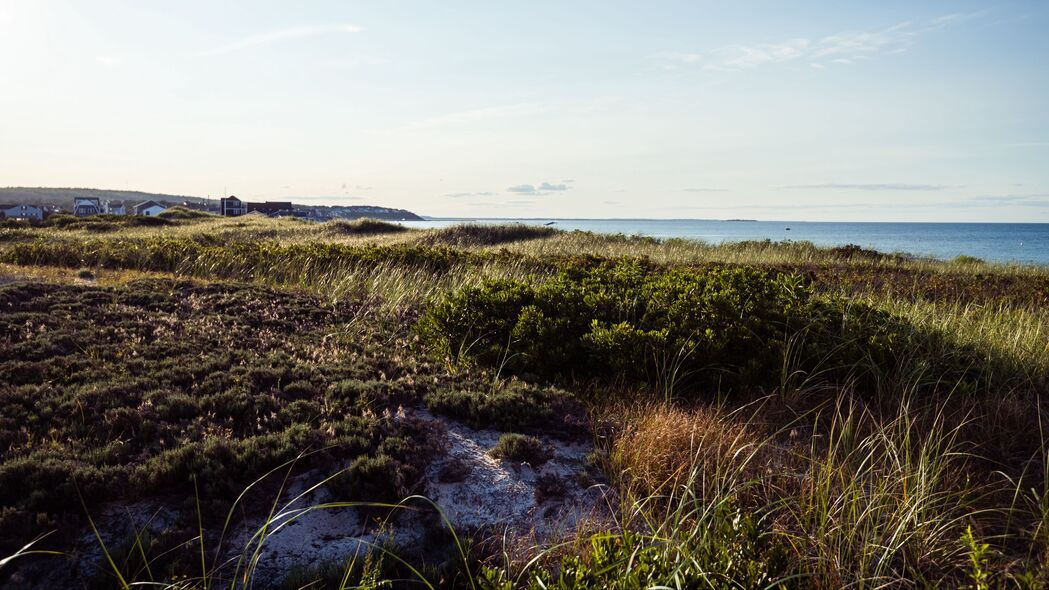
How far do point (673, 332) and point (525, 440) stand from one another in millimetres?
2248

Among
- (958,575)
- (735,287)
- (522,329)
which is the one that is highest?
(735,287)

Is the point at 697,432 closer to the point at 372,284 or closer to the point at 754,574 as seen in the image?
the point at 754,574

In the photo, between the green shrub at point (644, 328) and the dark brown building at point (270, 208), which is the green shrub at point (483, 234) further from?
the dark brown building at point (270, 208)

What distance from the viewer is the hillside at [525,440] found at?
3355 millimetres

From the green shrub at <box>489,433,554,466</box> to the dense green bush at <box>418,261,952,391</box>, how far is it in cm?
150

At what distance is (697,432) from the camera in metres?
4.88

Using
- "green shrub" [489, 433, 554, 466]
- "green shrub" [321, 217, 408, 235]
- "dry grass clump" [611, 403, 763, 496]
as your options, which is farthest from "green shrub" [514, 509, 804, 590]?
"green shrub" [321, 217, 408, 235]

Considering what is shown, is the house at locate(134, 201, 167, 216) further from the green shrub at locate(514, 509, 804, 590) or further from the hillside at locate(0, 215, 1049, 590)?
the green shrub at locate(514, 509, 804, 590)

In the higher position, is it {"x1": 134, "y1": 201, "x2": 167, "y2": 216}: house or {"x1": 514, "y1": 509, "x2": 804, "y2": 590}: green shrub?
{"x1": 134, "y1": 201, "x2": 167, "y2": 216}: house

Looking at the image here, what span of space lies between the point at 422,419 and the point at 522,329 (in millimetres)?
1674

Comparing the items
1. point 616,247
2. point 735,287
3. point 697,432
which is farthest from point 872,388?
point 616,247

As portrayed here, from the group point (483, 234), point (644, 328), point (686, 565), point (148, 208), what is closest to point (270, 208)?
point (148, 208)

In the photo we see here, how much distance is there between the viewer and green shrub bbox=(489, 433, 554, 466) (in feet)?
15.4

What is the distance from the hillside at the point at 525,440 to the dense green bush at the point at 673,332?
32mm
